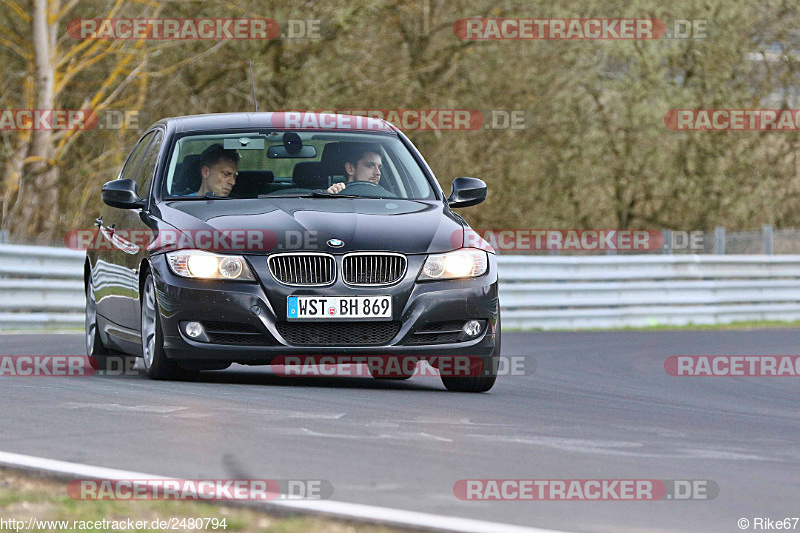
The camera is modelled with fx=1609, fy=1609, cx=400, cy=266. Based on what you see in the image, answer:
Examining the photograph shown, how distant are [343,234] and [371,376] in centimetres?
218

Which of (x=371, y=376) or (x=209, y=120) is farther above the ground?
(x=209, y=120)

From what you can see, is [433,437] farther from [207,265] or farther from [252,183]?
[252,183]

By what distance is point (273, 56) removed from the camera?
24.2 meters

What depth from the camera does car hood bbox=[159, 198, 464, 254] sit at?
367 inches

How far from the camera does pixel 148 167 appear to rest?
433 inches

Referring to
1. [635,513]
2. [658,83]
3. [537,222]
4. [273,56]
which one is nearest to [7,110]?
[273,56]

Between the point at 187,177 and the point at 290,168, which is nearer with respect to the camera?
the point at 187,177

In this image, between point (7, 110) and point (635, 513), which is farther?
point (7, 110)

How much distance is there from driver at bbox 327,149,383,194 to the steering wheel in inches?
1.5

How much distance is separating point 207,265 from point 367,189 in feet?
4.95

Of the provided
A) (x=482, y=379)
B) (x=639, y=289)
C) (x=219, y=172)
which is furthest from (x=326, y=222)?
(x=639, y=289)

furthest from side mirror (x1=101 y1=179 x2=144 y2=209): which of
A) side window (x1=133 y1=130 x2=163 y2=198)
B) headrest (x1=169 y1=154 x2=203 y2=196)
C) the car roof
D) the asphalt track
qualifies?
the asphalt track

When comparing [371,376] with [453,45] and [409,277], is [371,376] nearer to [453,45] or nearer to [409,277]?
[409,277]

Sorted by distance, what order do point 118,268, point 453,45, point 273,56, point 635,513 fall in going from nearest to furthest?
point 635,513
point 118,268
point 273,56
point 453,45
